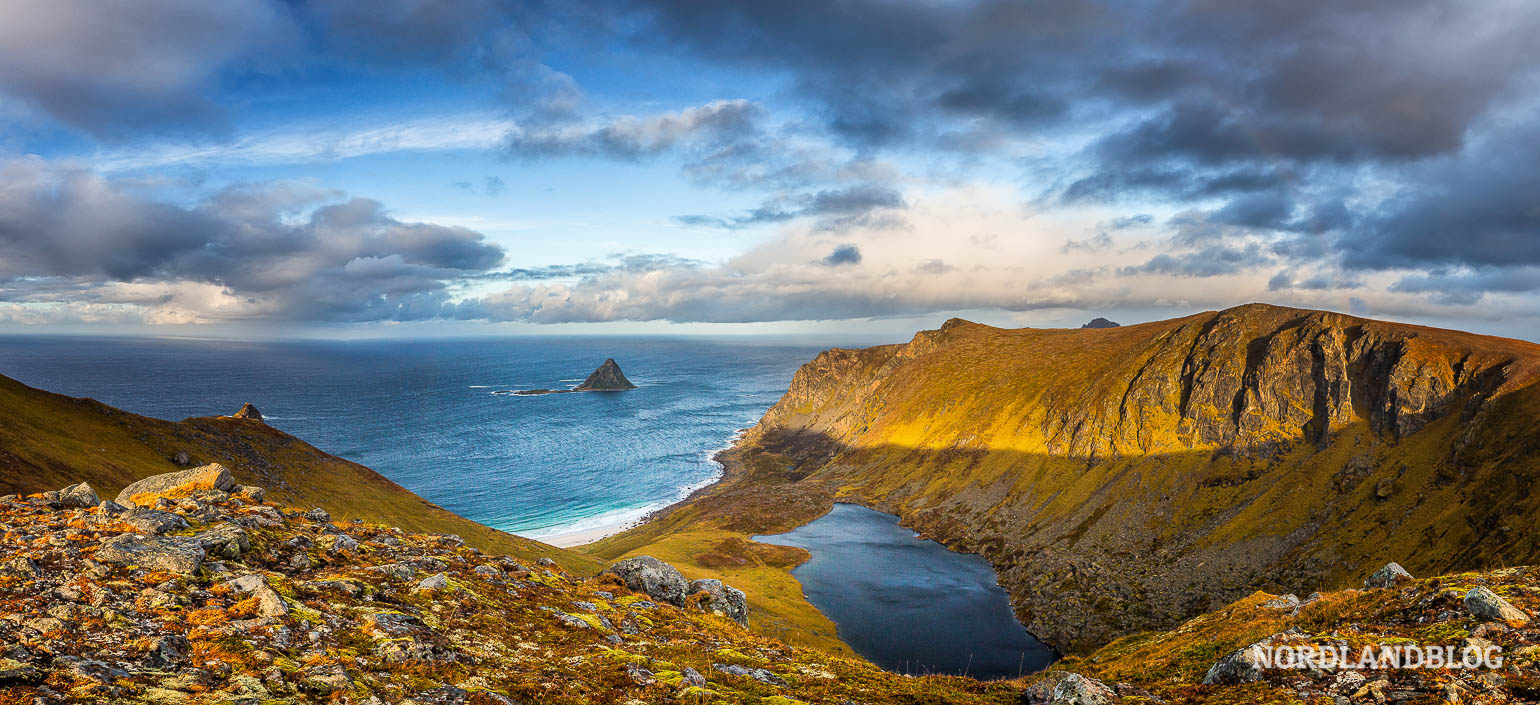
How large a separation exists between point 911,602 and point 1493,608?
105699mm

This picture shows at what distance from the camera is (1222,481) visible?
134 m

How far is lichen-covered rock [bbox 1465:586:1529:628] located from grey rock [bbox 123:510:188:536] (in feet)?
133

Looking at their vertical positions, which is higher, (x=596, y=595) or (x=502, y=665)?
(x=502, y=665)

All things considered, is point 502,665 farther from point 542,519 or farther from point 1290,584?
point 542,519

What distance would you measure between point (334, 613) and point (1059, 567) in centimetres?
13119

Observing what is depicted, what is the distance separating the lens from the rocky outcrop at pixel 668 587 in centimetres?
3606

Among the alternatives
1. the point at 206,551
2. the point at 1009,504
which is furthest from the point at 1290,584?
the point at 206,551

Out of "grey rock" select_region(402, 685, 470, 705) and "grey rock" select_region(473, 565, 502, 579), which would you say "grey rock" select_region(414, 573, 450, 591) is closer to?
"grey rock" select_region(473, 565, 502, 579)

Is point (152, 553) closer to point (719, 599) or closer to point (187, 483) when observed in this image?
point (187, 483)

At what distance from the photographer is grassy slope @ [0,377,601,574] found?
193 feet

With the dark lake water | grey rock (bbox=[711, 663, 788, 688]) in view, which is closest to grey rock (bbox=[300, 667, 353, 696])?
grey rock (bbox=[711, 663, 788, 688])

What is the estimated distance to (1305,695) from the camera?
16.0 m

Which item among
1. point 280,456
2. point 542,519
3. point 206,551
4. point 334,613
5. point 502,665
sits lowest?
point 542,519

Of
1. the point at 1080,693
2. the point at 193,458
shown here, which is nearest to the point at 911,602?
the point at 1080,693
